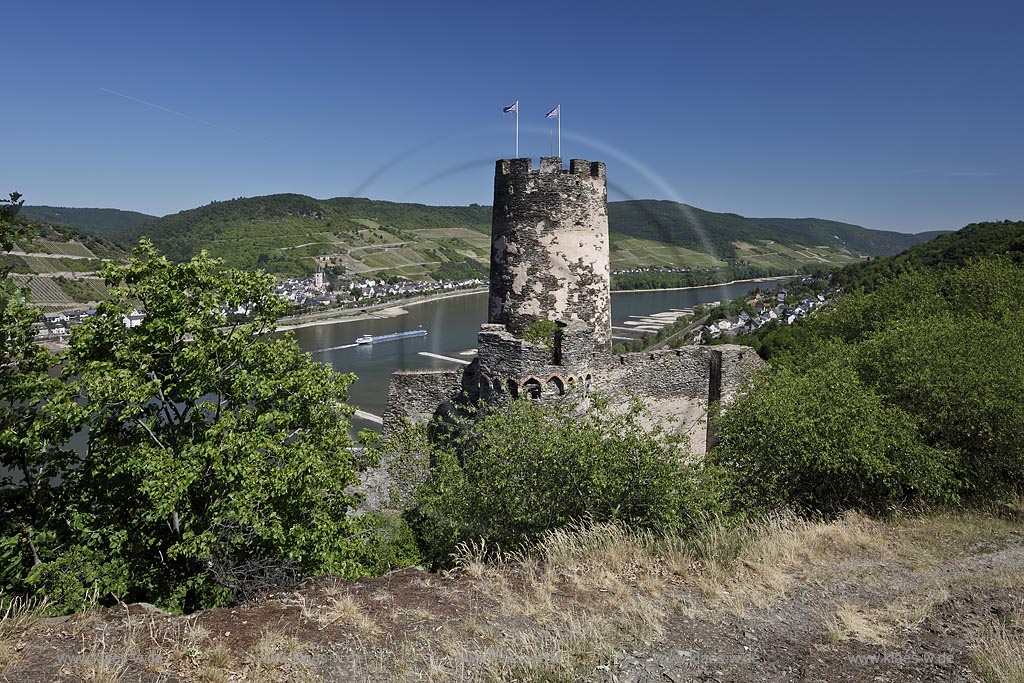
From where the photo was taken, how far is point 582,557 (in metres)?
7.92

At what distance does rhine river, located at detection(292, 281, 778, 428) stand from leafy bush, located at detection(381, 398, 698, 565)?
3922 cm

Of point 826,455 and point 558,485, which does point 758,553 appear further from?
point 826,455

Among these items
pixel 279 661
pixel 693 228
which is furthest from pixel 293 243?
pixel 279 661

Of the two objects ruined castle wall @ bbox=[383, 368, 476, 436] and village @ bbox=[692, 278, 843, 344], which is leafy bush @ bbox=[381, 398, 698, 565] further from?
village @ bbox=[692, 278, 843, 344]

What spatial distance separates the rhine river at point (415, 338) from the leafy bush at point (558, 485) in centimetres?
3922

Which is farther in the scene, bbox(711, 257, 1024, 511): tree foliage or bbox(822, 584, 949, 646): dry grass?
bbox(711, 257, 1024, 511): tree foliage

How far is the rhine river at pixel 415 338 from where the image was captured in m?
72.4

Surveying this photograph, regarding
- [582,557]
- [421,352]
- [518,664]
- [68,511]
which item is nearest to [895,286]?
[582,557]

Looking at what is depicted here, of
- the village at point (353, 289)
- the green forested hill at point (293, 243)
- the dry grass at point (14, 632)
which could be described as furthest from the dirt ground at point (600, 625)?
the green forested hill at point (293, 243)

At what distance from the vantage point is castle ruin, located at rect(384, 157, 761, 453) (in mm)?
12445

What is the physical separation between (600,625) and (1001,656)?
11.5 ft

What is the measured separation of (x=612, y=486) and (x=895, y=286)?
2020 cm

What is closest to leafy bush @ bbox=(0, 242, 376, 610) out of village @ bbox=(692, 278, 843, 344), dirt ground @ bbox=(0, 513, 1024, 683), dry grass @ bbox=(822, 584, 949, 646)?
dirt ground @ bbox=(0, 513, 1024, 683)

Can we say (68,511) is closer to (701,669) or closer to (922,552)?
(701,669)
